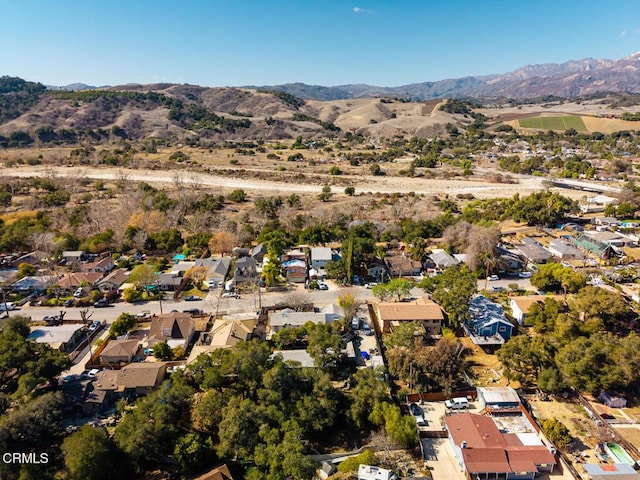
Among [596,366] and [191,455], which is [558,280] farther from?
[191,455]

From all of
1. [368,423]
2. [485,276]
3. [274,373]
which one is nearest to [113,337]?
[274,373]

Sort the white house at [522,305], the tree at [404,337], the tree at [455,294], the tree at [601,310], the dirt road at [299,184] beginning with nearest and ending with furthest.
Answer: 1. the tree at [404,337]
2. the tree at [601,310]
3. the tree at [455,294]
4. the white house at [522,305]
5. the dirt road at [299,184]

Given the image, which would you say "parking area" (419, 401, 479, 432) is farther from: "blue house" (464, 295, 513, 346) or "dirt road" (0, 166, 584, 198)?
"dirt road" (0, 166, 584, 198)

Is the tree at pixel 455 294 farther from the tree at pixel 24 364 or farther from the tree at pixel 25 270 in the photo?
the tree at pixel 25 270

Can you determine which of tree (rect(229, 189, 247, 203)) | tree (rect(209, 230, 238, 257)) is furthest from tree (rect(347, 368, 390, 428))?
tree (rect(229, 189, 247, 203))

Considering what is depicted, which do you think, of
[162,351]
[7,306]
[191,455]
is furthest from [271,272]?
[7,306]

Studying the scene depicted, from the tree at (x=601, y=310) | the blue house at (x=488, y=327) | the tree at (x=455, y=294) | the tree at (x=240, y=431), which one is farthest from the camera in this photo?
the tree at (x=455, y=294)

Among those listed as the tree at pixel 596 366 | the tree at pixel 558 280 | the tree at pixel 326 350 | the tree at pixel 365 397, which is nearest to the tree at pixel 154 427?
the tree at pixel 326 350

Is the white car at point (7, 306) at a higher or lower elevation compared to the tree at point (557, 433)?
higher
